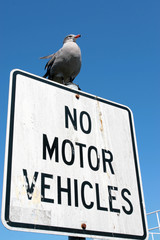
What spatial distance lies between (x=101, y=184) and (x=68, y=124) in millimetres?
395

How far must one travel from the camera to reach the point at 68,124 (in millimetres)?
1416

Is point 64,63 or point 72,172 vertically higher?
point 64,63

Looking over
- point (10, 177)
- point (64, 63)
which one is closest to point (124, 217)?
point (10, 177)

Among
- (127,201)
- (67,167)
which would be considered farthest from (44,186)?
(127,201)

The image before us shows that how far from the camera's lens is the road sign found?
107cm

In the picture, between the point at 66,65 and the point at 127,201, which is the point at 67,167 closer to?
the point at 127,201

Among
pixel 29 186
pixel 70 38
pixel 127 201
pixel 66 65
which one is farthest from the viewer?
pixel 70 38

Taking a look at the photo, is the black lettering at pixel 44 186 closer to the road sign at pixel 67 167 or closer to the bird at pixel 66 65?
the road sign at pixel 67 167

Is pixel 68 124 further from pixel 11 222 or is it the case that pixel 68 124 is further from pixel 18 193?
pixel 11 222

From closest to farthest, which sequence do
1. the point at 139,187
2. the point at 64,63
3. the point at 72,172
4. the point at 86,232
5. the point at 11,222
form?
1. the point at 11,222
2. the point at 86,232
3. the point at 72,172
4. the point at 139,187
5. the point at 64,63

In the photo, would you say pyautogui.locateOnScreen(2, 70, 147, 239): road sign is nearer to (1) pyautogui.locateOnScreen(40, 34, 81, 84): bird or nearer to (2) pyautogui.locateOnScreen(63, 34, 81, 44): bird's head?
(1) pyautogui.locateOnScreen(40, 34, 81, 84): bird

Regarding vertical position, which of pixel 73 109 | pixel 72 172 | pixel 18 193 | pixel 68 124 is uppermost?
pixel 73 109

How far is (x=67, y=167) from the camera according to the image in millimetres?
1260

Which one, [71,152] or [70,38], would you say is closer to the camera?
[71,152]
